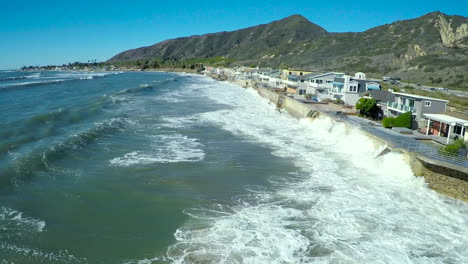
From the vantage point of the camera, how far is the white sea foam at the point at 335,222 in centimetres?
1080

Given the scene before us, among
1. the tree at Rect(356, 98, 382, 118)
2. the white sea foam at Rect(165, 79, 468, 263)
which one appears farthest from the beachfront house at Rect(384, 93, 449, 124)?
the white sea foam at Rect(165, 79, 468, 263)

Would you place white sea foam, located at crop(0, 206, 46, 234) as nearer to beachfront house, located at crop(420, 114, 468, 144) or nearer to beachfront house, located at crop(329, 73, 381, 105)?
beachfront house, located at crop(420, 114, 468, 144)

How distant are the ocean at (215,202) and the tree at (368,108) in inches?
225

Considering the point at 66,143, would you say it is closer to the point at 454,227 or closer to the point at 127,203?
the point at 127,203

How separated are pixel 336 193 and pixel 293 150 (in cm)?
777

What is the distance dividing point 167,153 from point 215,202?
8085 millimetres

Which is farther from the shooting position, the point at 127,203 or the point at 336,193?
the point at 336,193

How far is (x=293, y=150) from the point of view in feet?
76.5

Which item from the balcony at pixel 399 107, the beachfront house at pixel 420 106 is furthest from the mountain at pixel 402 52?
the beachfront house at pixel 420 106

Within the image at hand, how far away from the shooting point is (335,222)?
42.4 feet

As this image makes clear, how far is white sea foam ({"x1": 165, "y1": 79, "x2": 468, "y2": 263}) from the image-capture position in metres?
10.8

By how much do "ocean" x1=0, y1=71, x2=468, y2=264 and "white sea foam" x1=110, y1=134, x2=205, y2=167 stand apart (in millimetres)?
109

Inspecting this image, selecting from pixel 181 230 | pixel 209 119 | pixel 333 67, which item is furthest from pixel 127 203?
pixel 333 67

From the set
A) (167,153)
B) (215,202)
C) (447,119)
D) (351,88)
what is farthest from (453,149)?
(351,88)
